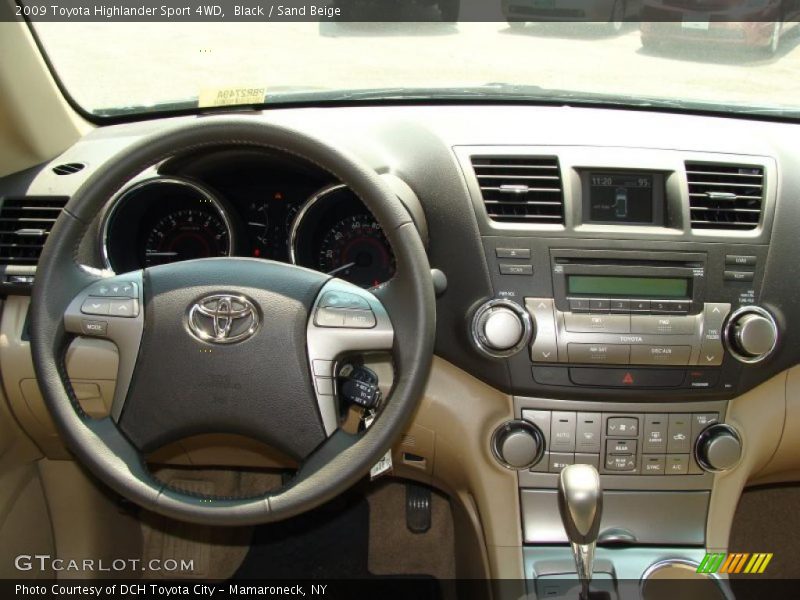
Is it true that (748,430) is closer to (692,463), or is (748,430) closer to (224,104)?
(692,463)

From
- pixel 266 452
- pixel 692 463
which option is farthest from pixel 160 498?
pixel 692 463

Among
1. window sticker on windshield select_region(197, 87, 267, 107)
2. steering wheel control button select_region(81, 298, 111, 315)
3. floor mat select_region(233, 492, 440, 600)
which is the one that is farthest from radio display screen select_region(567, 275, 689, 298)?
floor mat select_region(233, 492, 440, 600)

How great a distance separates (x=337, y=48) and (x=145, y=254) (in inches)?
30.1

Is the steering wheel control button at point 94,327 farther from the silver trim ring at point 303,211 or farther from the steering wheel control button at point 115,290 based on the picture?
the silver trim ring at point 303,211

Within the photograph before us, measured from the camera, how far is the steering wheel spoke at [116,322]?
1478 millimetres

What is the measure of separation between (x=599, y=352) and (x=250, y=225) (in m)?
0.88

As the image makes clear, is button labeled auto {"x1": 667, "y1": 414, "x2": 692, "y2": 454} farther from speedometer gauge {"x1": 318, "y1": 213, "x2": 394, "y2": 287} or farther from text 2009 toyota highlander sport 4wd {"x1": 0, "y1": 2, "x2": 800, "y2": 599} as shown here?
speedometer gauge {"x1": 318, "y1": 213, "x2": 394, "y2": 287}

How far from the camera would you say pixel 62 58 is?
2.24 meters

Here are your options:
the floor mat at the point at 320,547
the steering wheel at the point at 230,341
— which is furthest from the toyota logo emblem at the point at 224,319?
the floor mat at the point at 320,547

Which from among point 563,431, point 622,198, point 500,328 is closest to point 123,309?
point 500,328

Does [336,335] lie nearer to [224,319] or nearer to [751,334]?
[224,319]

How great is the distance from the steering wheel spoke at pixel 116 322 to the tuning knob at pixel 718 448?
1282mm

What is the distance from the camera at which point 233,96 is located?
1968 mm

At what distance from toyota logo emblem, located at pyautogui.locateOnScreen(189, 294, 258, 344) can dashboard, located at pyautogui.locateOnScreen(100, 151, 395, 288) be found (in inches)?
15.0
